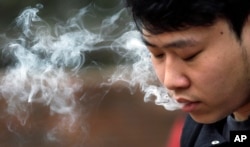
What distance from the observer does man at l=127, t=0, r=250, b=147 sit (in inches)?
37.8

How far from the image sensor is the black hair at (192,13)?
0.95 meters

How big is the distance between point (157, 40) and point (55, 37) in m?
1.90

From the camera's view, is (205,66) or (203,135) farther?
(203,135)

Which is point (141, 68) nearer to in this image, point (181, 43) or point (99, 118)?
point (181, 43)

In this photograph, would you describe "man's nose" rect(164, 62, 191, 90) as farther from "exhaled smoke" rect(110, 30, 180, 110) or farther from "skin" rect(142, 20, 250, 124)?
"exhaled smoke" rect(110, 30, 180, 110)

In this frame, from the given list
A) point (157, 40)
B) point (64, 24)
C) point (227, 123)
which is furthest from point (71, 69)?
point (157, 40)

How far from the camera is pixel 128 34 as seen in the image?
105 inches

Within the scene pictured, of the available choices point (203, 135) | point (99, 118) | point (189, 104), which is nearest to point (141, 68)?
point (203, 135)

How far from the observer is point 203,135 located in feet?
4.30

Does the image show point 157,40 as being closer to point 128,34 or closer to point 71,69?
point 128,34

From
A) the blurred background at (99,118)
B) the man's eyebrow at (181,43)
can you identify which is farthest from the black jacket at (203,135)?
the blurred background at (99,118)

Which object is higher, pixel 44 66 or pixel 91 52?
pixel 44 66

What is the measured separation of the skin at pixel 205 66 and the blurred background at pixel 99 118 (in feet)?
6.07

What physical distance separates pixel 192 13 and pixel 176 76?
132 millimetres
